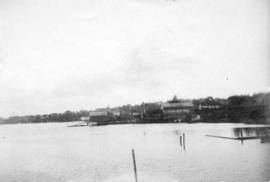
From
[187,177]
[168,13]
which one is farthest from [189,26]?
[187,177]

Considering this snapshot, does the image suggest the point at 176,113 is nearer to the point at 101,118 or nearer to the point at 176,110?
the point at 176,110

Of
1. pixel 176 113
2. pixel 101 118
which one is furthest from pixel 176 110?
pixel 101 118

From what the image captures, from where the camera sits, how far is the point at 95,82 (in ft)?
49.2

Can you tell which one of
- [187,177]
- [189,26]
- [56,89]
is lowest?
[187,177]

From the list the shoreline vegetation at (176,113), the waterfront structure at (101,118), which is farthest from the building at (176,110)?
the waterfront structure at (101,118)

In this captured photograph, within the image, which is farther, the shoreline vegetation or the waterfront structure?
the waterfront structure

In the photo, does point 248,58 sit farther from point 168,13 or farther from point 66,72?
point 66,72

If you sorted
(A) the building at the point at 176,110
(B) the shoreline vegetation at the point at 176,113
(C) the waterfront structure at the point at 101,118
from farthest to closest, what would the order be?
(C) the waterfront structure at the point at 101,118 < (A) the building at the point at 176,110 < (B) the shoreline vegetation at the point at 176,113

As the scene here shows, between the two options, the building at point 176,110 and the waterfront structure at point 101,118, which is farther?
the waterfront structure at point 101,118

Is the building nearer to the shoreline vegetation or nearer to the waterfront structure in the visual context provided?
the shoreline vegetation

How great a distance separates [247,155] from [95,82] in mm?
9935

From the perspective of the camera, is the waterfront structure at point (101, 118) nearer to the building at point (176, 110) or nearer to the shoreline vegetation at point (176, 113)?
the shoreline vegetation at point (176, 113)

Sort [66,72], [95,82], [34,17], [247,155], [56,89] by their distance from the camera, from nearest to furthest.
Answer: [34,17], [66,72], [56,89], [95,82], [247,155]

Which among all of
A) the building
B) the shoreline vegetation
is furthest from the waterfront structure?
the building
